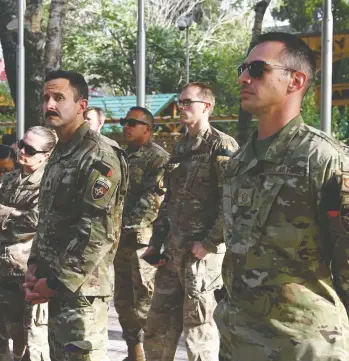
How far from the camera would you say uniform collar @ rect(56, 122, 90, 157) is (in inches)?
184

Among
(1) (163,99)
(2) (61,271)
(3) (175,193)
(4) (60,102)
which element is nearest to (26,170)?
(3) (175,193)

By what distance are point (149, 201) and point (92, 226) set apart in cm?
291

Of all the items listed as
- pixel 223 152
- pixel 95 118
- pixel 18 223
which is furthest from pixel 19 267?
pixel 95 118

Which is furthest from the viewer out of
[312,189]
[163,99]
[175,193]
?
[163,99]

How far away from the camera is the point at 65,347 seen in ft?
14.8

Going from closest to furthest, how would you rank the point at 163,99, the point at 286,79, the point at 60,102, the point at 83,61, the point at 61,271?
1. the point at 286,79
2. the point at 61,271
3. the point at 60,102
4. the point at 163,99
5. the point at 83,61

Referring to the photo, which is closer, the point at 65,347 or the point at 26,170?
the point at 65,347

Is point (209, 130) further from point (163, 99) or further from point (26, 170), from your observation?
point (163, 99)

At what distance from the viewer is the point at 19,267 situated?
6.17 meters

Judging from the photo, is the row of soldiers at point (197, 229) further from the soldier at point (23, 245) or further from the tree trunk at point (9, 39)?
the tree trunk at point (9, 39)

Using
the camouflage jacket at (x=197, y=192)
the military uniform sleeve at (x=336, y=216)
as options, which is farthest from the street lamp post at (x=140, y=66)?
the military uniform sleeve at (x=336, y=216)

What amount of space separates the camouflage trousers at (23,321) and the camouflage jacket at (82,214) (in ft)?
5.17

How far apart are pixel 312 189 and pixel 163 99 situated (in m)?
33.5

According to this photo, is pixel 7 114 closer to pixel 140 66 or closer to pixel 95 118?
pixel 140 66
